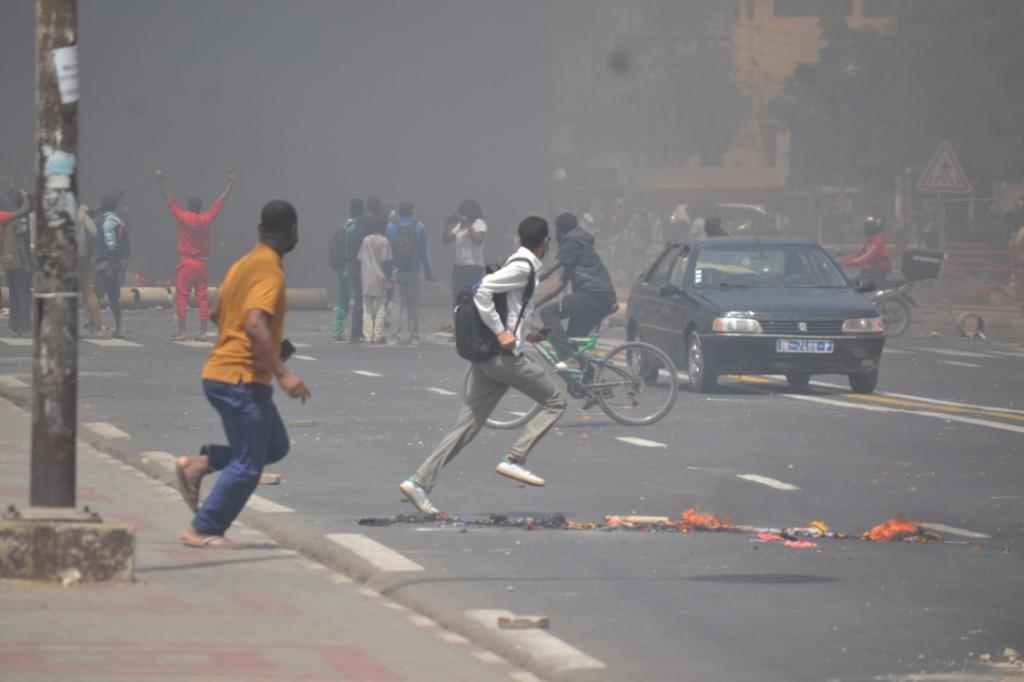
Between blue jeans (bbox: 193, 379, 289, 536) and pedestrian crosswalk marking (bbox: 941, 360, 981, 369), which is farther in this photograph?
pedestrian crosswalk marking (bbox: 941, 360, 981, 369)

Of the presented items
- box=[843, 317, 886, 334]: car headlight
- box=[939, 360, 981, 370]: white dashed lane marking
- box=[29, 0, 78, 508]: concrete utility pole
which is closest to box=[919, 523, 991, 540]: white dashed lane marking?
box=[29, 0, 78, 508]: concrete utility pole

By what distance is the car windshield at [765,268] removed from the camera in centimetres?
2112

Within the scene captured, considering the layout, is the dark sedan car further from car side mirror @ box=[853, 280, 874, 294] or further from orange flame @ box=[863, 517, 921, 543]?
orange flame @ box=[863, 517, 921, 543]

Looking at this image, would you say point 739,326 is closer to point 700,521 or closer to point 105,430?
point 105,430

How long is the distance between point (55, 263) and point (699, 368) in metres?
12.5

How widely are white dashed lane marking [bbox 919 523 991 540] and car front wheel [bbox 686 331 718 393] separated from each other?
8765 mm

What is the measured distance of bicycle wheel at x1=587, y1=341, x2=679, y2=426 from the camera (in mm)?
17219

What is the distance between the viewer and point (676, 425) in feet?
56.7

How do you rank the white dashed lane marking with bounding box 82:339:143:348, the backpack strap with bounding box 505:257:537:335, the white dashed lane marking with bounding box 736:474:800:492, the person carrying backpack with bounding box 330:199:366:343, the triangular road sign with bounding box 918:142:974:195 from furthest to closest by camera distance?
the triangular road sign with bounding box 918:142:974:195
the person carrying backpack with bounding box 330:199:366:343
the white dashed lane marking with bounding box 82:339:143:348
the white dashed lane marking with bounding box 736:474:800:492
the backpack strap with bounding box 505:257:537:335

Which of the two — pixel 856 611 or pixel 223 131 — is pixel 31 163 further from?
pixel 856 611

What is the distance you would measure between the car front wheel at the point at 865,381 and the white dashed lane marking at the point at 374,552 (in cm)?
1098

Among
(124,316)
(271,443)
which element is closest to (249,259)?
(271,443)

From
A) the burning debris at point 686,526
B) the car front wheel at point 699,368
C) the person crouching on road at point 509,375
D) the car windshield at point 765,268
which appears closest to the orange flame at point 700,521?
the burning debris at point 686,526

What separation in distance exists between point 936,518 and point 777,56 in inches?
3344
